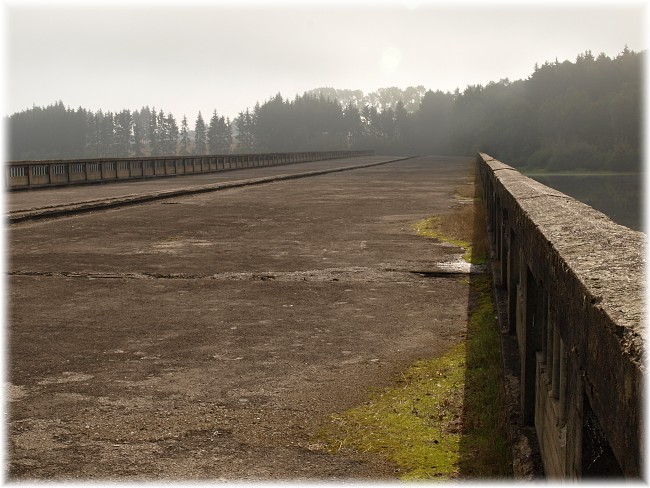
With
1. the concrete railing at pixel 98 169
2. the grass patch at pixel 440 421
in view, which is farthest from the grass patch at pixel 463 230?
the concrete railing at pixel 98 169

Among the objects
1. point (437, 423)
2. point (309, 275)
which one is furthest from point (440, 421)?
point (309, 275)

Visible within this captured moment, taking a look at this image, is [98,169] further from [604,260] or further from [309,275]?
[604,260]

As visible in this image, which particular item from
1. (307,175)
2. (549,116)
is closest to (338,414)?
(307,175)

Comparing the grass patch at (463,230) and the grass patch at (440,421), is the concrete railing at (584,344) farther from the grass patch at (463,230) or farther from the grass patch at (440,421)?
the grass patch at (463,230)

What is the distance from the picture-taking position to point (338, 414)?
15.1 ft

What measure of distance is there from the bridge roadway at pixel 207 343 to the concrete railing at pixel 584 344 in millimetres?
1015

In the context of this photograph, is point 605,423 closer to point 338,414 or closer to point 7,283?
point 338,414

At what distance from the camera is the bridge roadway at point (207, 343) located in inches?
157

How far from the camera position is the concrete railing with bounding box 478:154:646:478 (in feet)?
5.45

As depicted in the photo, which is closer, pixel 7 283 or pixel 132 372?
pixel 132 372

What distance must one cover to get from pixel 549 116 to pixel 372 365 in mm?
136352

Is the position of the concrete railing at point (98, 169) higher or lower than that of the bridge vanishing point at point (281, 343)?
higher

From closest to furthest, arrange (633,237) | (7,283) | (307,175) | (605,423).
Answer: (605,423) < (633,237) < (7,283) < (307,175)

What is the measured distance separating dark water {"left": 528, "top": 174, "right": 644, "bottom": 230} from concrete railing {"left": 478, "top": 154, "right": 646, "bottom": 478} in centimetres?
3293
